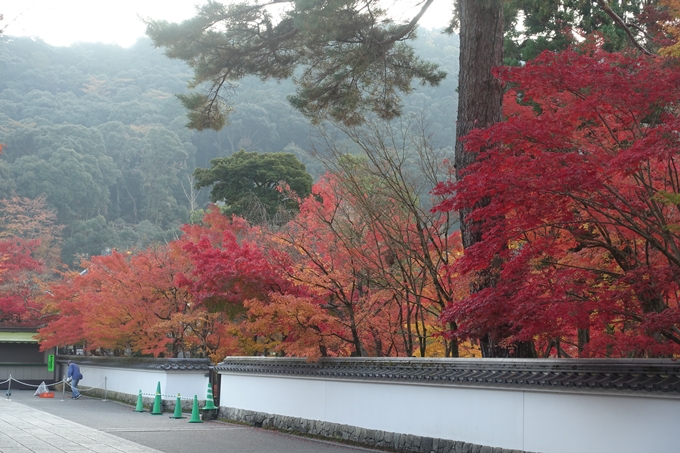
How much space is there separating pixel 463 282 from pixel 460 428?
231 centimetres

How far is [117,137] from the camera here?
6750 centimetres

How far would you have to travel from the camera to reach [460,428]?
1059 cm

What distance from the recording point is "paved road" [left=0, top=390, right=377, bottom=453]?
11.0 meters

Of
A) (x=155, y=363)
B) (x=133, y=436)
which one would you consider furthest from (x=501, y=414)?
(x=155, y=363)

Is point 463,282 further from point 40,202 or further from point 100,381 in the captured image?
point 40,202

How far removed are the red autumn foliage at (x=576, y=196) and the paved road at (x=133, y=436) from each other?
5091mm

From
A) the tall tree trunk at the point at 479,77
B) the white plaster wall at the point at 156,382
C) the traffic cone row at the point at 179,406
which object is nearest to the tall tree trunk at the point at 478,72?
the tall tree trunk at the point at 479,77

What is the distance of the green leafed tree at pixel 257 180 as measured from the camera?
3428 centimetres

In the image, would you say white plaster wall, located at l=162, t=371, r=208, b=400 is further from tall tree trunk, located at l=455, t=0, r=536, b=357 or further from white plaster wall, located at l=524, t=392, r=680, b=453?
white plaster wall, located at l=524, t=392, r=680, b=453

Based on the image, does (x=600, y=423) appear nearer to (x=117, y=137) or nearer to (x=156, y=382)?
(x=156, y=382)

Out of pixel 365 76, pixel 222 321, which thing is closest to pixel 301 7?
pixel 365 76

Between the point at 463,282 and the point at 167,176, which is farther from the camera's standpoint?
the point at 167,176

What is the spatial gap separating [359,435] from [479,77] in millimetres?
6765

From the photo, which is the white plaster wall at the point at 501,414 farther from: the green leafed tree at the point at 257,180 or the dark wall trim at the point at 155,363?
the green leafed tree at the point at 257,180
